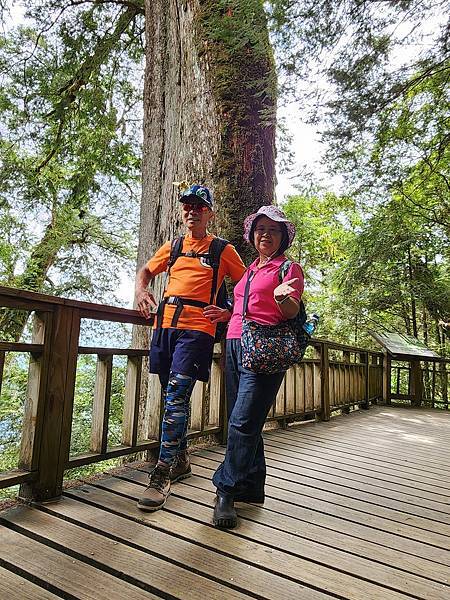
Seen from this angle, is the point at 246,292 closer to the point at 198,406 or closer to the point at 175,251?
the point at 175,251

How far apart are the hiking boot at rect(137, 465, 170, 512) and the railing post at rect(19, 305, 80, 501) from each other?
410mm

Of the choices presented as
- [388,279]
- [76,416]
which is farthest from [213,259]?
[388,279]

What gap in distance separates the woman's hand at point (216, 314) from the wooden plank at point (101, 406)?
0.59 meters

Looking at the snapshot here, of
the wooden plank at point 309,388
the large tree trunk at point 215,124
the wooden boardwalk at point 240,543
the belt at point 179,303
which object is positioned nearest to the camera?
the wooden boardwalk at point 240,543

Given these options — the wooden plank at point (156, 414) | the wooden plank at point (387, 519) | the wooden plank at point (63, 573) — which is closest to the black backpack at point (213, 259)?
the wooden plank at point (156, 414)

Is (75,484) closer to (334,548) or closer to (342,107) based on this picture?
(334,548)

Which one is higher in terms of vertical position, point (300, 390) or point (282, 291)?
point (282, 291)

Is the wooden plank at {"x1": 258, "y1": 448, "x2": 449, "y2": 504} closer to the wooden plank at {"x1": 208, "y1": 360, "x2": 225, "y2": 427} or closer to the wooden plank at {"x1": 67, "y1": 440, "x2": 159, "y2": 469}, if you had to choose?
the wooden plank at {"x1": 208, "y1": 360, "x2": 225, "y2": 427}

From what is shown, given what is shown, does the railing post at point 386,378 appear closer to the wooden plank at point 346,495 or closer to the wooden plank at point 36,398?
the wooden plank at point 346,495

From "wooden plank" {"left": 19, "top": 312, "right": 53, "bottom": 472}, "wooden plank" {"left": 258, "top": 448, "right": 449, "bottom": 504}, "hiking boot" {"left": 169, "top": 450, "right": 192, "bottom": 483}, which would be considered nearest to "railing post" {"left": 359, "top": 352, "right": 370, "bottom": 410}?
"wooden plank" {"left": 258, "top": 448, "right": 449, "bottom": 504}

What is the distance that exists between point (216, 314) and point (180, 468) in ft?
3.08

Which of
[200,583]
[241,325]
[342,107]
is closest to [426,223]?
[342,107]

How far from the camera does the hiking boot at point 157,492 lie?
6.28 ft

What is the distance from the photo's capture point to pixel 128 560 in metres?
1.46
